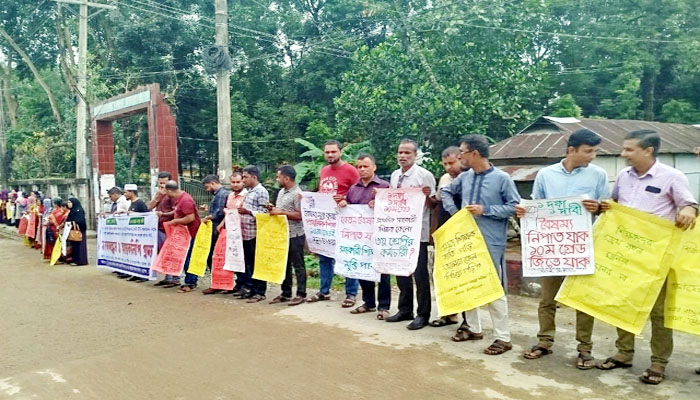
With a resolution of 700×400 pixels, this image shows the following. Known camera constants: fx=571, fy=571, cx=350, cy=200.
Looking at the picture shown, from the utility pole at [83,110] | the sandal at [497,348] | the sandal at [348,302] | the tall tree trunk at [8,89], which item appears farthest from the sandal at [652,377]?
the tall tree trunk at [8,89]

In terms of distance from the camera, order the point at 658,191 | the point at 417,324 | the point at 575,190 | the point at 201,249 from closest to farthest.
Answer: the point at 658,191 → the point at 575,190 → the point at 417,324 → the point at 201,249

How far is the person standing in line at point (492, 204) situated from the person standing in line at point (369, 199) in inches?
48.7

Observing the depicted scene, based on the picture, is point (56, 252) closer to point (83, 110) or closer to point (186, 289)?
point (186, 289)

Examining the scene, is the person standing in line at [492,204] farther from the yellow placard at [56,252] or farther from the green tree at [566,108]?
the green tree at [566,108]

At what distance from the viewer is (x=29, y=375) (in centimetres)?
468

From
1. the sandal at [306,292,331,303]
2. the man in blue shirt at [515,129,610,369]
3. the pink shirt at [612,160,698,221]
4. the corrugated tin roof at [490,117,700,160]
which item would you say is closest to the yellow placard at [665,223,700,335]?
the pink shirt at [612,160,698,221]

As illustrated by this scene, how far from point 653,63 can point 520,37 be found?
776 centimetres

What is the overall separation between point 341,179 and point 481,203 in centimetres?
210

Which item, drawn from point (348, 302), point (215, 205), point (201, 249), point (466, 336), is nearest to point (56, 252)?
point (201, 249)

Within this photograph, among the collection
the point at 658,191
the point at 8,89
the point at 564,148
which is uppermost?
the point at 8,89

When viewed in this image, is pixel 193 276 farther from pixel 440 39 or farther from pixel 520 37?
pixel 520 37

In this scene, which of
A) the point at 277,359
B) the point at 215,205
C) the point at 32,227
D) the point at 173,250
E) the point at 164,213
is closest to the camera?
the point at 277,359

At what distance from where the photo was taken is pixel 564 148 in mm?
10773

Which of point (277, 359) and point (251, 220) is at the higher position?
point (251, 220)
